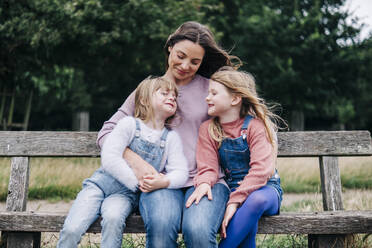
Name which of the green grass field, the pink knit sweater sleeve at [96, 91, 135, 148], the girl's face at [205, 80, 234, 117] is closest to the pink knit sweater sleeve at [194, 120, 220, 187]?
the girl's face at [205, 80, 234, 117]

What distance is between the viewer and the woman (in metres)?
2.03

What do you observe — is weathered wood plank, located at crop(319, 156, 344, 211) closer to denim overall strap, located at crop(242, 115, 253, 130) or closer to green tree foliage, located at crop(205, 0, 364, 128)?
denim overall strap, located at crop(242, 115, 253, 130)

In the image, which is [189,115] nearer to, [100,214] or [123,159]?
[123,159]

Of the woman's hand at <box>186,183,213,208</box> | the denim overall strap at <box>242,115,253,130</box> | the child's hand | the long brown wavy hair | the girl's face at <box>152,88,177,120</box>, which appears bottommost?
the woman's hand at <box>186,183,213,208</box>

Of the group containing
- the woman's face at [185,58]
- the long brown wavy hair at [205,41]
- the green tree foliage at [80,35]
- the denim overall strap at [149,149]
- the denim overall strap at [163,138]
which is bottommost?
the denim overall strap at [149,149]

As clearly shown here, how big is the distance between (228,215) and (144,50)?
6790mm

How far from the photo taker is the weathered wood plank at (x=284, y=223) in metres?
2.22

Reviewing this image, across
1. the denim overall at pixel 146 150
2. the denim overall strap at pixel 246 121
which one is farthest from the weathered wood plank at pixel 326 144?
the denim overall at pixel 146 150

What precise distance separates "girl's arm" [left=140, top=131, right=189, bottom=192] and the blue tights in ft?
1.40

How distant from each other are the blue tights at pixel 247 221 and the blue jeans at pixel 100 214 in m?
0.60

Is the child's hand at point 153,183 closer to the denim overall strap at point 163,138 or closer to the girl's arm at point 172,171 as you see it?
the girl's arm at point 172,171

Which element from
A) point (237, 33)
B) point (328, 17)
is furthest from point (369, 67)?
point (237, 33)

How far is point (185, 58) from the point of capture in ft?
8.47

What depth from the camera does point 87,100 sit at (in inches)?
493
